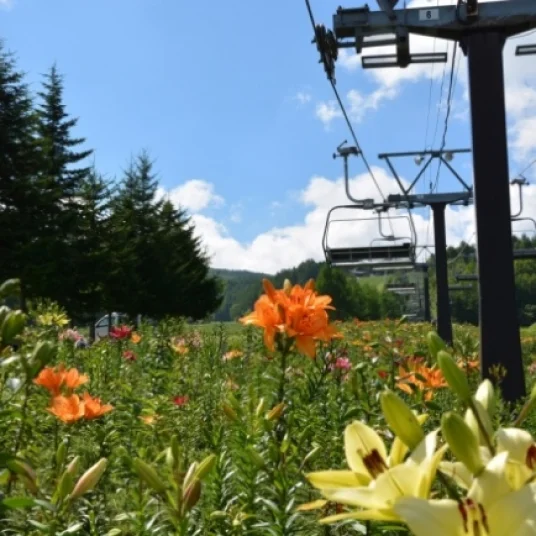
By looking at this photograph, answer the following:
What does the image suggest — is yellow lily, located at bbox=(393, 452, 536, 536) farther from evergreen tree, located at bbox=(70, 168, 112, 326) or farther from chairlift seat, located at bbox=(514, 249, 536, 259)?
evergreen tree, located at bbox=(70, 168, 112, 326)

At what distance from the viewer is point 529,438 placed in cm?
62

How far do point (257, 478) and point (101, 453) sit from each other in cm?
44

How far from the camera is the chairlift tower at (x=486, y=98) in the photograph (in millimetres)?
5816

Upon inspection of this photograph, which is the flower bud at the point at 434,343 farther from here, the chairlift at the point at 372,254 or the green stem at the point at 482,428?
the chairlift at the point at 372,254

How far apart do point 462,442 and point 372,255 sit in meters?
13.7

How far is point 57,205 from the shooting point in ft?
76.3

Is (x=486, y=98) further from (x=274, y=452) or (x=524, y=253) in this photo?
(x=524, y=253)

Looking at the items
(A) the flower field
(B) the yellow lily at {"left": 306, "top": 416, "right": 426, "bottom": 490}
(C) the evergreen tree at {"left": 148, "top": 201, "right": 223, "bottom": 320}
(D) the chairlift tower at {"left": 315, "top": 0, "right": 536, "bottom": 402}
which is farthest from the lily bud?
(C) the evergreen tree at {"left": 148, "top": 201, "right": 223, "bottom": 320}

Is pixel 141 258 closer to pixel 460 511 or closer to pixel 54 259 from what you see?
pixel 54 259

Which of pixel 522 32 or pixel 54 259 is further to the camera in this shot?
pixel 54 259

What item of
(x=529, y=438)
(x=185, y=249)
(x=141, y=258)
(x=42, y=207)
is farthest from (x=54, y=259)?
(x=529, y=438)

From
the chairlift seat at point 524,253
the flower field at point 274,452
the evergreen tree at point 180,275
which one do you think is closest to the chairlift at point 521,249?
the chairlift seat at point 524,253

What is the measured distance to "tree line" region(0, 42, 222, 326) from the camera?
68.2ft

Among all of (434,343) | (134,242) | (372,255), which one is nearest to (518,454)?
(434,343)
